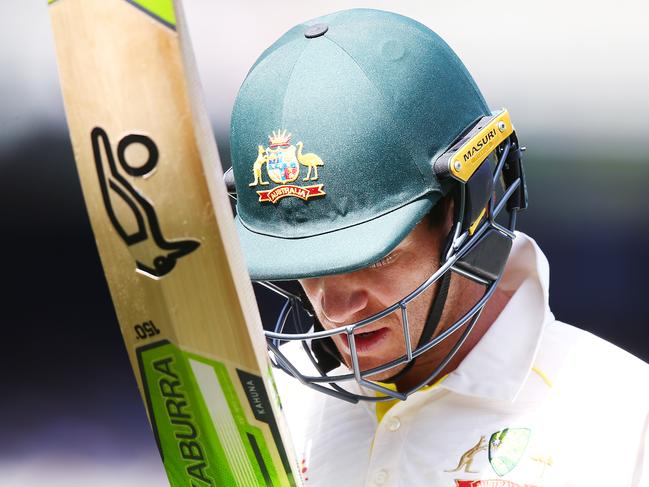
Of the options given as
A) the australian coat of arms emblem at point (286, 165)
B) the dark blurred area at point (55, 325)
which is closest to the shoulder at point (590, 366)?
the australian coat of arms emblem at point (286, 165)

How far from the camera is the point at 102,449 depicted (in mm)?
2473

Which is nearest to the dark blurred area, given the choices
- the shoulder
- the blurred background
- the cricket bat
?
the blurred background

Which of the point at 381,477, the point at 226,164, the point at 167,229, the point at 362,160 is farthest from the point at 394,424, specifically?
the point at 226,164

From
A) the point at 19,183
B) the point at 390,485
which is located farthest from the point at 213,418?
the point at 19,183

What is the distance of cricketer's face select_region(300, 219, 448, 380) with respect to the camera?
1252mm

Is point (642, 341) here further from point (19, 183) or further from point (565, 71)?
point (19, 183)

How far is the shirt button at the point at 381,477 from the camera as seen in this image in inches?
50.5

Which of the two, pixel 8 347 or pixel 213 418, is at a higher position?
pixel 213 418

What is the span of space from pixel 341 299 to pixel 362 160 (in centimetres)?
19

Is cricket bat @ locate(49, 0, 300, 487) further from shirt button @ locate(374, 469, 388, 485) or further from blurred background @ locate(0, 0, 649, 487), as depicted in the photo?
blurred background @ locate(0, 0, 649, 487)

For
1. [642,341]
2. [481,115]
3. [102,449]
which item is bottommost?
[102,449]

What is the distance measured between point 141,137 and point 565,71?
1.41 meters

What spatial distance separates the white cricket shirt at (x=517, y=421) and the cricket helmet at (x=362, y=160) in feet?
0.28

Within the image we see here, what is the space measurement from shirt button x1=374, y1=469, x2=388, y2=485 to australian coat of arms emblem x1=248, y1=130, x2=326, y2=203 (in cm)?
40
